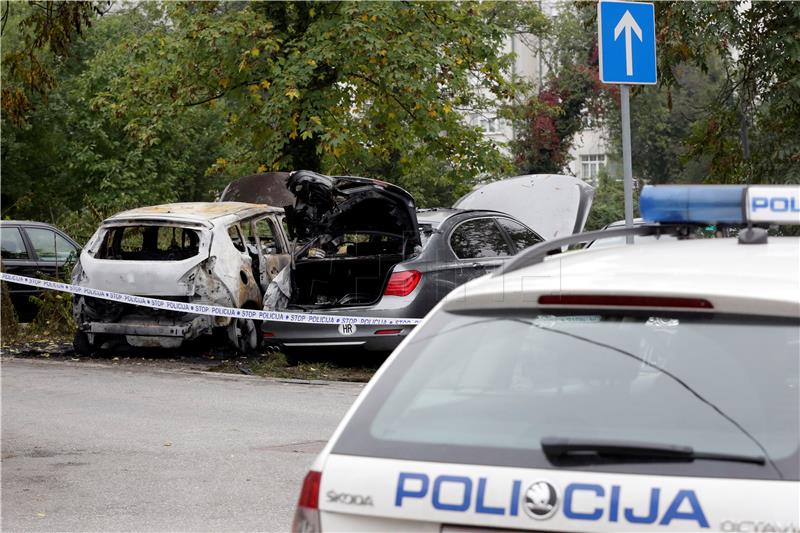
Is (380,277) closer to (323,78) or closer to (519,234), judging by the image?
(519,234)

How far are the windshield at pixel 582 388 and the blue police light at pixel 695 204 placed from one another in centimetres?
58

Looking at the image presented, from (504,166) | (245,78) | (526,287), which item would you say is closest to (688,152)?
(504,166)

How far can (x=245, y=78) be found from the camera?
64.8 feet

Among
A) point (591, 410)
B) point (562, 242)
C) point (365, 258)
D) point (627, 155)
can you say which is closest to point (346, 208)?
point (365, 258)

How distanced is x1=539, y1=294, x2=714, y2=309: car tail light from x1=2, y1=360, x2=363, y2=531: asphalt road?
140 inches

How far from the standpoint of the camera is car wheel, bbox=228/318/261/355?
1310 cm

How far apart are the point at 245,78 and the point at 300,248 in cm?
823

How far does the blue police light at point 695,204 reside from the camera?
3.37 meters

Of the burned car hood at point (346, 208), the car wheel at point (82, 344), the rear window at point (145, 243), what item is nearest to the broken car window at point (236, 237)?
the rear window at point (145, 243)

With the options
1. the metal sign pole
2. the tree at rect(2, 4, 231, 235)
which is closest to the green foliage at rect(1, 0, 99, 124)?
the metal sign pole

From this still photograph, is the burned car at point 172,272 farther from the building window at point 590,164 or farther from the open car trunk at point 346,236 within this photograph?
the building window at point 590,164

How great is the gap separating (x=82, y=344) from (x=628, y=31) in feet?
25.0

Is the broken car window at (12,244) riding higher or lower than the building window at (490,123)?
lower

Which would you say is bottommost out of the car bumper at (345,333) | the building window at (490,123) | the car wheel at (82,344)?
the car wheel at (82,344)
